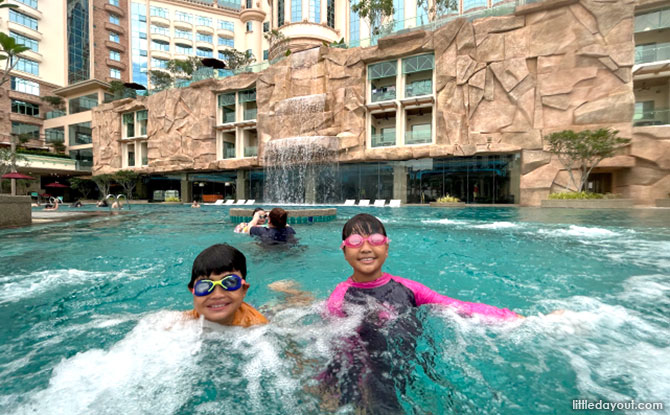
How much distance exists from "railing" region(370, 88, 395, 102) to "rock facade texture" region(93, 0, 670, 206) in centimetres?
133

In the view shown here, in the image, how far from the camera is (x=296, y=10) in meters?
44.2

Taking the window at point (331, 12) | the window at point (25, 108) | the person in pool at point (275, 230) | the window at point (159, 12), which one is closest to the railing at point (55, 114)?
the window at point (25, 108)

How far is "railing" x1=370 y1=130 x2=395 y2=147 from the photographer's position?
24.3m

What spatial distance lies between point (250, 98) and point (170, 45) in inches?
1505

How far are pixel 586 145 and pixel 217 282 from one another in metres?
20.9

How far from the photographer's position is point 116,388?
5.37ft

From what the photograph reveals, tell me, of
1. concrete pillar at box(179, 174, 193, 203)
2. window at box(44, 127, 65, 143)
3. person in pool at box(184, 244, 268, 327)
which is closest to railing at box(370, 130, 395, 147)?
concrete pillar at box(179, 174, 193, 203)

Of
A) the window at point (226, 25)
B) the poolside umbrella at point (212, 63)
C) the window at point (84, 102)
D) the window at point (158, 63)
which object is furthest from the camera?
the window at point (226, 25)

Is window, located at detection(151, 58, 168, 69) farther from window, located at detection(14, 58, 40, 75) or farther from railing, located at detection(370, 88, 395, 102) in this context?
railing, located at detection(370, 88, 395, 102)

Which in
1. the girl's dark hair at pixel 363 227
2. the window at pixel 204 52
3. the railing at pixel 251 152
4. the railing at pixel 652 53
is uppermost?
the window at pixel 204 52

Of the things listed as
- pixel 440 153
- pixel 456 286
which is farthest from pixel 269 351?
pixel 440 153

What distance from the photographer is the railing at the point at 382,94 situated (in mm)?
24234

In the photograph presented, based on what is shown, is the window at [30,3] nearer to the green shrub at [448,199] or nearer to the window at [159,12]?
the window at [159,12]

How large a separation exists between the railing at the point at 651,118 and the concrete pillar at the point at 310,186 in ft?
68.6
